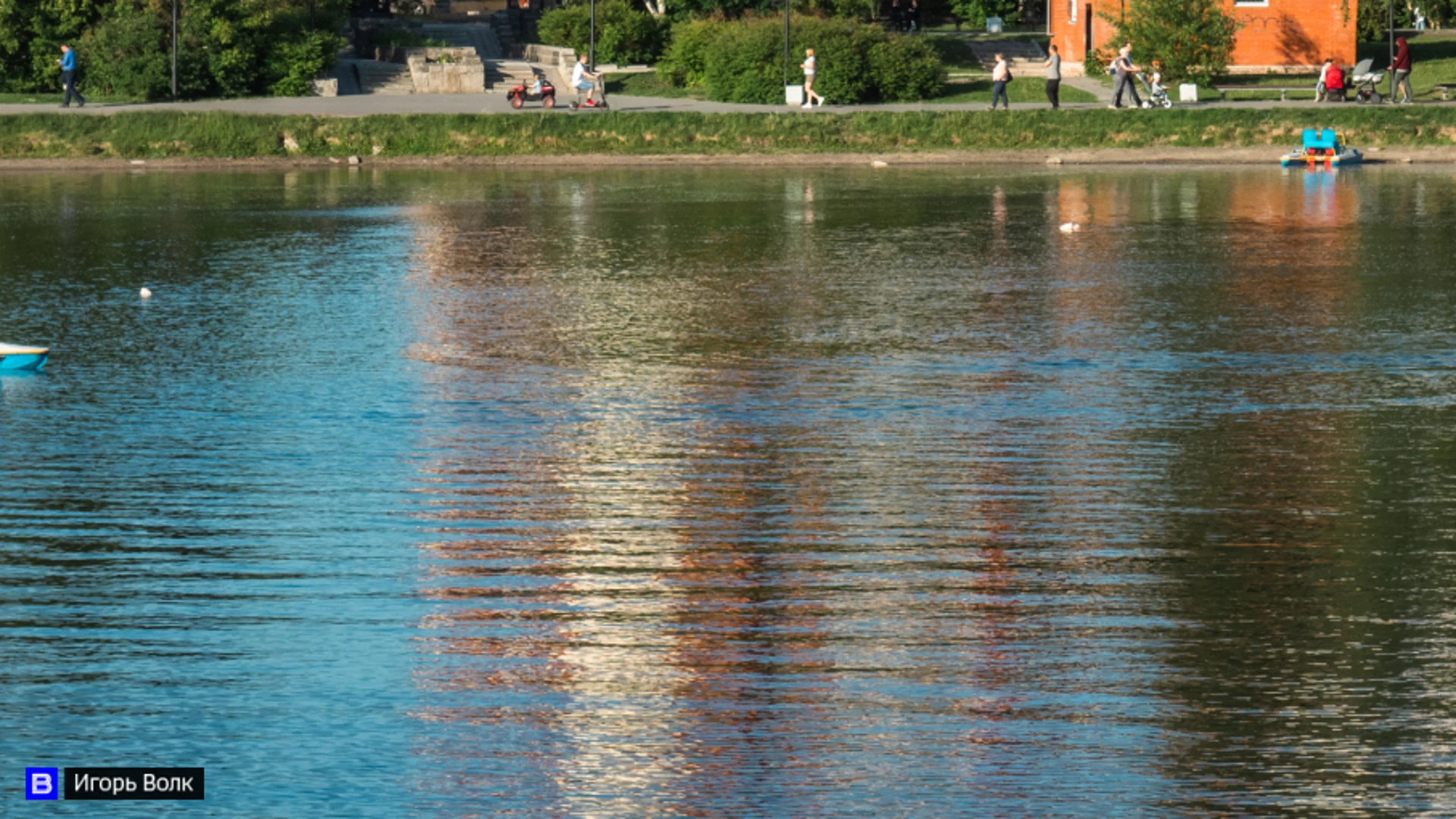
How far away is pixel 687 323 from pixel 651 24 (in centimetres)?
3592

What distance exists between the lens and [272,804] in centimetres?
974

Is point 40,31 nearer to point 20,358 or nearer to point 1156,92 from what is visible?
point 1156,92

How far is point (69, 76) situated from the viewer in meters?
47.0

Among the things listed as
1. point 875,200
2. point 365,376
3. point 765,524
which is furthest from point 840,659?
point 875,200

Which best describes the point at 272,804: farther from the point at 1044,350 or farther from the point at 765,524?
the point at 1044,350

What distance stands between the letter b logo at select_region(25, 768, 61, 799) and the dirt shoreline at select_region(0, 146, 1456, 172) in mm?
35964

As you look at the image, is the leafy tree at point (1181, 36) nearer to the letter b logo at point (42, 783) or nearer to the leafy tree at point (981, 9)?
the leafy tree at point (981, 9)

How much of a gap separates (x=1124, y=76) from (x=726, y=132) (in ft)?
31.9

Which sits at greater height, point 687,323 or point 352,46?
point 352,46

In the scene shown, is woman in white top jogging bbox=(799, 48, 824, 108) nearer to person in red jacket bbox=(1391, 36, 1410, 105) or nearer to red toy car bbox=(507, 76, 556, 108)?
red toy car bbox=(507, 76, 556, 108)

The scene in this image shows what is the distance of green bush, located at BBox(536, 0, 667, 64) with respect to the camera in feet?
188

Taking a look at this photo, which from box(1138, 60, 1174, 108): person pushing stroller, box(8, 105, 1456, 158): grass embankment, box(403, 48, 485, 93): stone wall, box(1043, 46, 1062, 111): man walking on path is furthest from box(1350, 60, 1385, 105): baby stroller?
box(403, 48, 485, 93): stone wall

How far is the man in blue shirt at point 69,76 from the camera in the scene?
46.9 meters

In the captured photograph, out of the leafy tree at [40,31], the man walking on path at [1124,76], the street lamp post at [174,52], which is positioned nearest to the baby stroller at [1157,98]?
the man walking on path at [1124,76]
